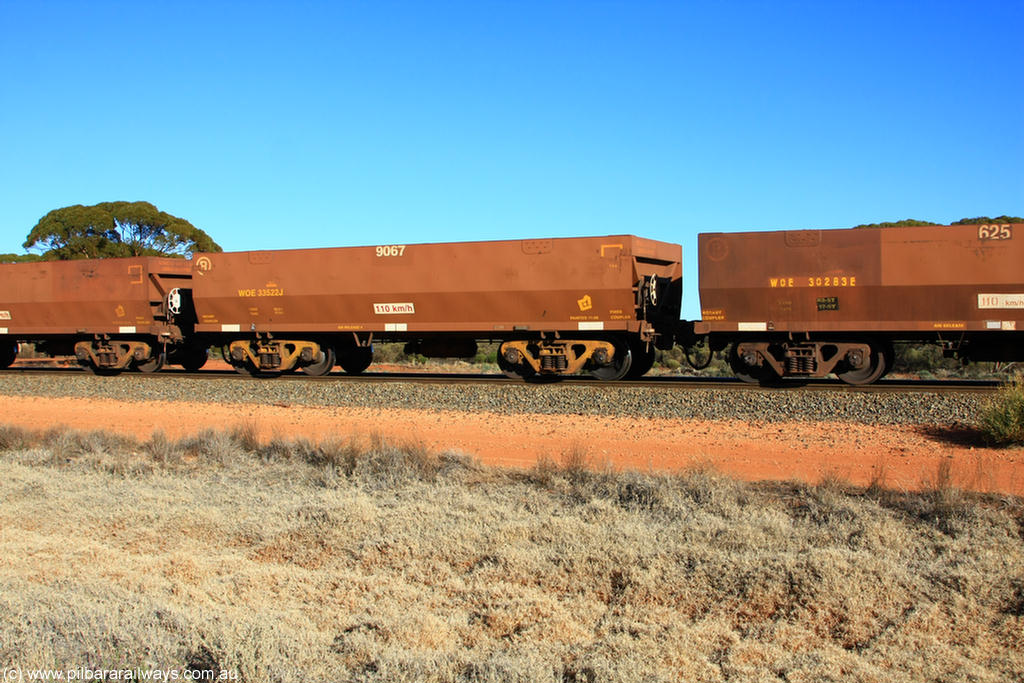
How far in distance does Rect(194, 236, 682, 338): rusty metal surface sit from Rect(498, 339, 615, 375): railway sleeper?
452 mm

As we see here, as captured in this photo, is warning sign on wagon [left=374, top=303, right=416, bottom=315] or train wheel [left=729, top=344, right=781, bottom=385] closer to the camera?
train wheel [left=729, top=344, right=781, bottom=385]

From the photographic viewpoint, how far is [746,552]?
5930 millimetres

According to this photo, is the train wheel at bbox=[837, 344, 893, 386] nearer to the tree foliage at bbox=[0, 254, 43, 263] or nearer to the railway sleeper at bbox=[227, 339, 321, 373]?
the railway sleeper at bbox=[227, 339, 321, 373]

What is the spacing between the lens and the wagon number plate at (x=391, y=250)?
61.0 ft

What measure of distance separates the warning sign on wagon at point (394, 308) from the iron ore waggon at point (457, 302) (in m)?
0.02

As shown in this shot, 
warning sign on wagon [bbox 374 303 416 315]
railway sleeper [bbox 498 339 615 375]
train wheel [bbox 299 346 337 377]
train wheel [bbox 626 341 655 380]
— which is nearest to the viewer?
railway sleeper [bbox 498 339 615 375]

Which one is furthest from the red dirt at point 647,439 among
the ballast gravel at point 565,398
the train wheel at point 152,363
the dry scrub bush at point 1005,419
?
the train wheel at point 152,363

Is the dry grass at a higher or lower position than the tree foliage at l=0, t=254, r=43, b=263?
lower

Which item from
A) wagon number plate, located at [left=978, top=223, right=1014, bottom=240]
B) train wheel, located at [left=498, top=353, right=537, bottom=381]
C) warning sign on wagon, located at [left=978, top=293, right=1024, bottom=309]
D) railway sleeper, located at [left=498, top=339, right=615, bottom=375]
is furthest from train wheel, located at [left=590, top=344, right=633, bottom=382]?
wagon number plate, located at [left=978, top=223, right=1014, bottom=240]

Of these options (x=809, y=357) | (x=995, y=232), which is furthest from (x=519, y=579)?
(x=995, y=232)

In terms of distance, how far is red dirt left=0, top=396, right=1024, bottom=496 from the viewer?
369 inches

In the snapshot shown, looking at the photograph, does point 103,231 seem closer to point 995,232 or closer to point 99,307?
point 99,307

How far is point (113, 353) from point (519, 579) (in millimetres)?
19852

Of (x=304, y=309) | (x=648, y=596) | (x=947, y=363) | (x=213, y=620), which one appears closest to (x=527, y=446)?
(x=648, y=596)
